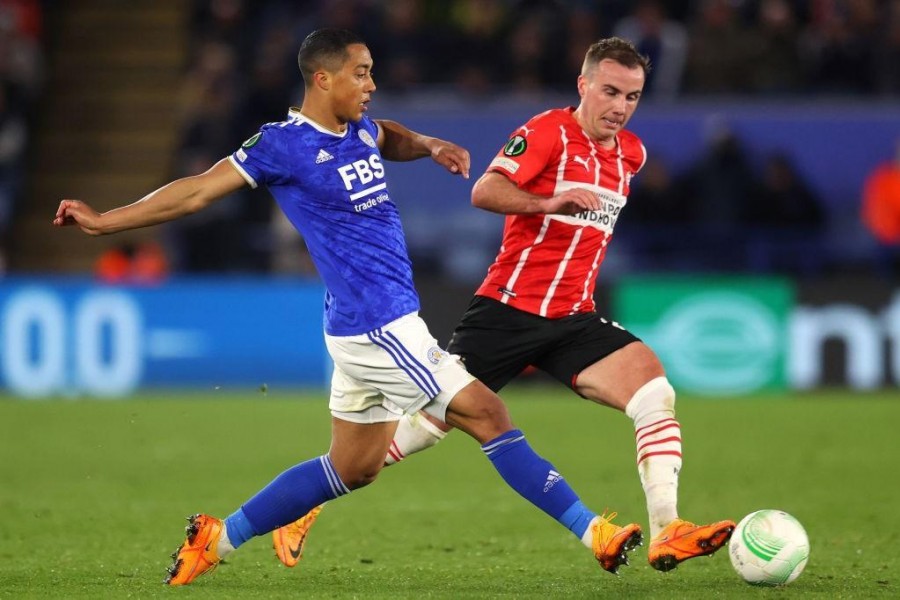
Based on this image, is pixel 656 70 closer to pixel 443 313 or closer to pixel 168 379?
pixel 443 313

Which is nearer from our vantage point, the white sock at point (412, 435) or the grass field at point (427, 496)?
the grass field at point (427, 496)

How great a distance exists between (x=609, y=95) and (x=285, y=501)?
219 cm

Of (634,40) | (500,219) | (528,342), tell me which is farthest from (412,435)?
(634,40)

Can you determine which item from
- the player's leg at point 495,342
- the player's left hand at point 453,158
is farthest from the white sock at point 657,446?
the player's left hand at point 453,158

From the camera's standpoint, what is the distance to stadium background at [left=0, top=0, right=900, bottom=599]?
10.4 m

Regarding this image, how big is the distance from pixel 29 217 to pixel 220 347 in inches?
212

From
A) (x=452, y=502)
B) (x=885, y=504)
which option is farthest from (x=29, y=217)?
(x=885, y=504)

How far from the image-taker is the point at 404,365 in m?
6.10

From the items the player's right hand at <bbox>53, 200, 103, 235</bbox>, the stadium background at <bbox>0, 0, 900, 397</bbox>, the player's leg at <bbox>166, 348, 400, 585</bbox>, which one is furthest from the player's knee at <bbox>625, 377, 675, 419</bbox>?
the stadium background at <bbox>0, 0, 900, 397</bbox>

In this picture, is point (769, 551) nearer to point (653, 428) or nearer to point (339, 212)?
point (653, 428)

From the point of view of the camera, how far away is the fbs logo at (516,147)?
662 cm

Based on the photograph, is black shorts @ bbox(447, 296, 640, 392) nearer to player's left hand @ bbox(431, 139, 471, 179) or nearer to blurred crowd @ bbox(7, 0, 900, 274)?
player's left hand @ bbox(431, 139, 471, 179)

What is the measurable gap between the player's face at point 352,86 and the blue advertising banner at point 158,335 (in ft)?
30.1

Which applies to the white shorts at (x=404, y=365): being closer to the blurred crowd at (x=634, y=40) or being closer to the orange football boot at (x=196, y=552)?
the orange football boot at (x=196, y=552)
